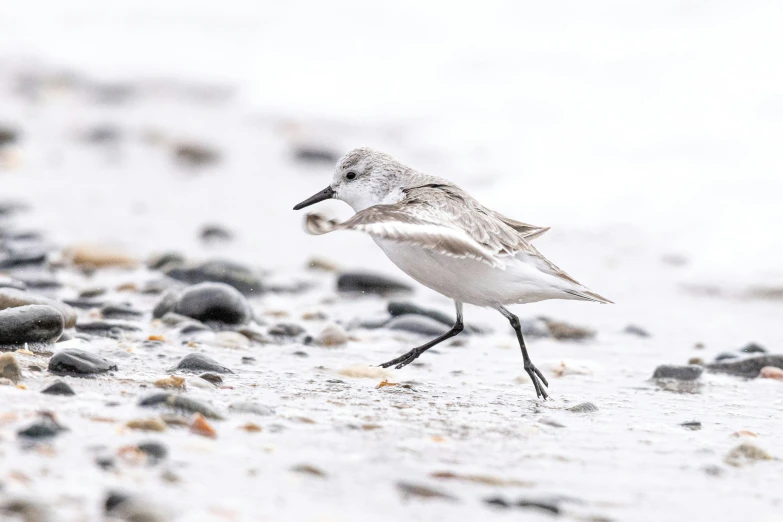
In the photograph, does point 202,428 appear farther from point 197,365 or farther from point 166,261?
point 166,261

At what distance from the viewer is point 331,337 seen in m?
5.32

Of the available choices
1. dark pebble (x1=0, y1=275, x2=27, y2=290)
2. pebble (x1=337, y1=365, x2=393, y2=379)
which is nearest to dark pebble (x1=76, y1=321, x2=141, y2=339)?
dark pebble (x1=0, y1=275, x2=27, y2=290)

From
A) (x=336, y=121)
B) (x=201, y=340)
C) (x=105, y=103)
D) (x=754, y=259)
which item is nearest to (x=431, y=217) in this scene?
(x=201, y=340)

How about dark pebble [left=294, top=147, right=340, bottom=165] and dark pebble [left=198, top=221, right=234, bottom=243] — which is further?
dark pebble [left=294, top=147, right=340, bottom=165]

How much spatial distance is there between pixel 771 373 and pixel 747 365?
0.14 m

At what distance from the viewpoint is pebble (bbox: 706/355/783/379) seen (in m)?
5.13

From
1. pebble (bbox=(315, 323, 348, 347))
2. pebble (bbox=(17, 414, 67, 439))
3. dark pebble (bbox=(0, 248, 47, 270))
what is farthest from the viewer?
dark pebble (bbox=(0, 248, 47, 270))

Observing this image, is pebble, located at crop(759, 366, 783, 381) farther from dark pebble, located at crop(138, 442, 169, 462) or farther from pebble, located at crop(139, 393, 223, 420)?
dark pebble, located at crop(138, 442, 169, 462)

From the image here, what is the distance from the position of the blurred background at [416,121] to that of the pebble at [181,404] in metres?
4.63

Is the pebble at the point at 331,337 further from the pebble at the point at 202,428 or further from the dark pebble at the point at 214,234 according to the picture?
the dark pebble at the point at 214,234

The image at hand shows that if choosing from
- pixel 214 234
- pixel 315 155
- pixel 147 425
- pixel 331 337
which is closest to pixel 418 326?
pixel 331 337

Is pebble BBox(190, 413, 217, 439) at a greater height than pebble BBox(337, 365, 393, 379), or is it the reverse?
pebble BBox(337, 365, 393, 379)

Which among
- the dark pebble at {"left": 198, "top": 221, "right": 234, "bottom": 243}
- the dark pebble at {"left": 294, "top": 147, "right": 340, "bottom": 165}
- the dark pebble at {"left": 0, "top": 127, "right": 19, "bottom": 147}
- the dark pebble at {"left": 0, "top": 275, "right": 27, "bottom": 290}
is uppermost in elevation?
the dark pebble at {"left": 294, "top": 147, "right": 340, "bottom": 165}

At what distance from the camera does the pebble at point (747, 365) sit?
5133 mm
